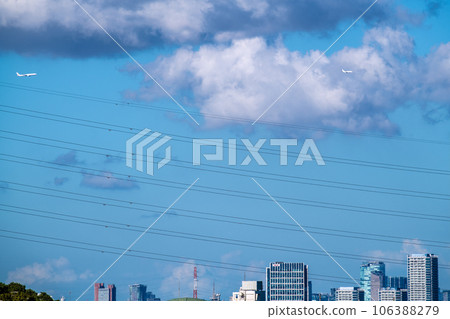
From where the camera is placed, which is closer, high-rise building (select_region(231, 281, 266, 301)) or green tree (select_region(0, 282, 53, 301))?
green tree (select_region(0, 282, 53, 301))

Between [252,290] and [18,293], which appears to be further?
[252,290]

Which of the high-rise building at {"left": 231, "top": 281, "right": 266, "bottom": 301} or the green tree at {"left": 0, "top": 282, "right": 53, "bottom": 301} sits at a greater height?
the high-rise building at {"left": 231, "top": 281, "right": 266, "bottom": 301}

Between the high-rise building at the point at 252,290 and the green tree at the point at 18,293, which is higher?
the high-rise building at the point at 252,290

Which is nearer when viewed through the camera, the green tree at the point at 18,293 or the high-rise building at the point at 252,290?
the green tree at the point at 18,293

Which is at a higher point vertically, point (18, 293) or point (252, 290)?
point (252, 290)
